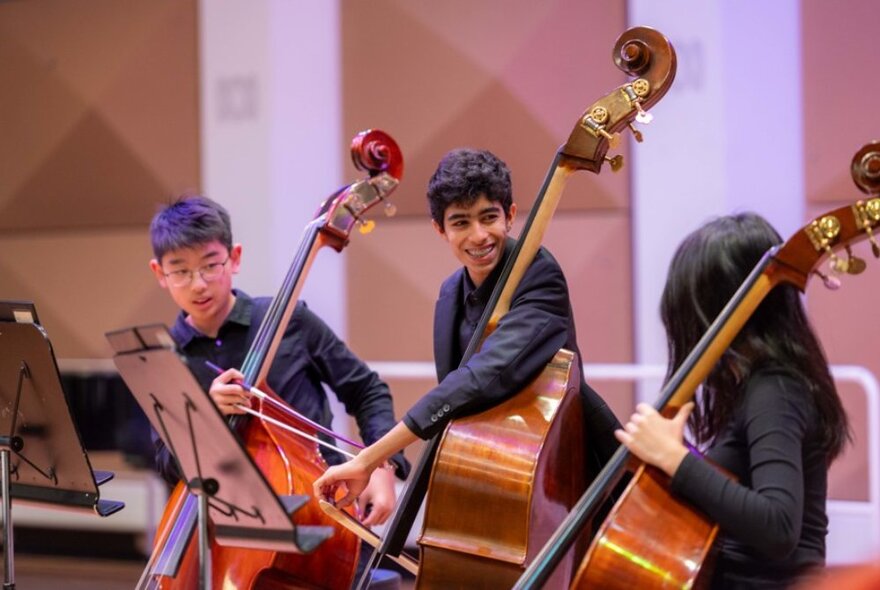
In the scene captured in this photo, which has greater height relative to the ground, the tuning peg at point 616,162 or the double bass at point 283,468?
the tuning peg at point 616,162

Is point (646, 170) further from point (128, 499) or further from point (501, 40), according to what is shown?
point (128, 499)

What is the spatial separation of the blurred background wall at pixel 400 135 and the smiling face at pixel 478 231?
154 cm

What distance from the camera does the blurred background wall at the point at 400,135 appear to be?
3354 millimetres

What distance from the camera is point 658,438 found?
5.19ft

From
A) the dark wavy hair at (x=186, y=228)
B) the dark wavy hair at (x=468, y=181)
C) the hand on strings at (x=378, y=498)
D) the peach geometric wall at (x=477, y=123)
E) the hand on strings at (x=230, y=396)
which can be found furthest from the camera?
the peach geometric wall at (x=477, y=123)

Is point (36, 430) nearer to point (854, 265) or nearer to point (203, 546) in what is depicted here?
point (203, 546)

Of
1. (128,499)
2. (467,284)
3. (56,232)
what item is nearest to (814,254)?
(467,284)

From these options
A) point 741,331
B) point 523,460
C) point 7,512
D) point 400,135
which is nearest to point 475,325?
point 523,460

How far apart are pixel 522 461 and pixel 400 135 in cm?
234

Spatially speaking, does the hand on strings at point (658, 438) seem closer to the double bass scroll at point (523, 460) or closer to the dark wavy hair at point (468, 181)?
the double bass scroll at point (523, 460)

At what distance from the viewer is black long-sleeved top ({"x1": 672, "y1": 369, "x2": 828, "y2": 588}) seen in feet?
4.92

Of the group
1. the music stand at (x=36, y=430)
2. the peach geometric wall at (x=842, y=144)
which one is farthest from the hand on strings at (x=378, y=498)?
the peach geometric wall at (x=842, y=144)

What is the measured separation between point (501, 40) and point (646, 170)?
2.43 ft

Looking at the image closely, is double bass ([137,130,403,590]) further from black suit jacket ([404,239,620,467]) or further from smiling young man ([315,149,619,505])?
black suit jacket ([404,239,620,467])
